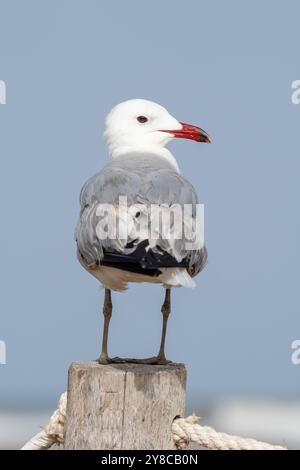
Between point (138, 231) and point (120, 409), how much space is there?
0.95m

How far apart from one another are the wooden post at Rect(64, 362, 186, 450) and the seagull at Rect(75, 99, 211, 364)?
24.7 inches

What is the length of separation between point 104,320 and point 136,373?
1.45 metres

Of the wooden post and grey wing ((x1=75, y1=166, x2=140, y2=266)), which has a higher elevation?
grey wing ((x1=75, y1=166, x2=140, y2=266))

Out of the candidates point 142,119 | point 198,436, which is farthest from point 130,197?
point 142,119

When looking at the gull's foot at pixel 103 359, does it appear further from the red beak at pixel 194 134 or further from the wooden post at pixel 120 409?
the red beak at pixel 194 134

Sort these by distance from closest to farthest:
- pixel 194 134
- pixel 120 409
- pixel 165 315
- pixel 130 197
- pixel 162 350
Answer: pixel 120 409 < pixel 130 197 < pixel 162 350 < pixel 165 315 < pixel 194 134

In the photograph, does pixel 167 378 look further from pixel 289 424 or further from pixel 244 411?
pixel 244 411

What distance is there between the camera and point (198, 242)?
5910 mm

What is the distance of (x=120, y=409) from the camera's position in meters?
5.07

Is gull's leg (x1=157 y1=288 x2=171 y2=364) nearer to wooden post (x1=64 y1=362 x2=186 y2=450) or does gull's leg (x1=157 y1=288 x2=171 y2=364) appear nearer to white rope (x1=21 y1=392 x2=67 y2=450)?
white rope (x1=21 y1=392 x2=67 y2=450)

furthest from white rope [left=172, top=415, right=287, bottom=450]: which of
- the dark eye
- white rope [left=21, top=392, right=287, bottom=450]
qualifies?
the dark eye

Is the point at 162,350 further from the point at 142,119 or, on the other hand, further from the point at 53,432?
the point at 142,119

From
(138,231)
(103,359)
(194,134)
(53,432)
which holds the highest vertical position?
(194,134)

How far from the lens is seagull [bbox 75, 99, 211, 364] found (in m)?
5.55
